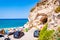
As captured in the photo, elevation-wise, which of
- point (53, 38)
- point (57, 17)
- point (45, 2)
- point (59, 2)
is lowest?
point (53, 38)

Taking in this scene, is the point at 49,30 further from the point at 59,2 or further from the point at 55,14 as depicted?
the point at 59,2

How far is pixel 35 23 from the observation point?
220 ft

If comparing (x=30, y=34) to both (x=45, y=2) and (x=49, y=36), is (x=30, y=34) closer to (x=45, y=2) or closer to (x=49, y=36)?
(x=49, y=36)

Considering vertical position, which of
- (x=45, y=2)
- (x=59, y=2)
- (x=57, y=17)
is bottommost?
(x=57, y=17)

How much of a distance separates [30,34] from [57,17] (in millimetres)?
11542

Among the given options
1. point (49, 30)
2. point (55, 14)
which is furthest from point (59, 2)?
point (49, 30)

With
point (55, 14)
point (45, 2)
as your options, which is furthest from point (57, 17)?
point (45, 2)

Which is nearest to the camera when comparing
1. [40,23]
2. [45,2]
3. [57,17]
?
[57,17]

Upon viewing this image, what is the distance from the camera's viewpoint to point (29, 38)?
54250 millimetres

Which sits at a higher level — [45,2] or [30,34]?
[45,2]

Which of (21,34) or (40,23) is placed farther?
(40,23)

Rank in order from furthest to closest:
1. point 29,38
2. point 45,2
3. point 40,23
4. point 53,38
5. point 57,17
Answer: point 45,2, point 40,23, point 29,38, point 57,17, point 53,38

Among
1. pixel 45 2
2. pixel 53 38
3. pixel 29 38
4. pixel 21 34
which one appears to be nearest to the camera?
pixel 53 38

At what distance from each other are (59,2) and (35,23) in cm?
1469
